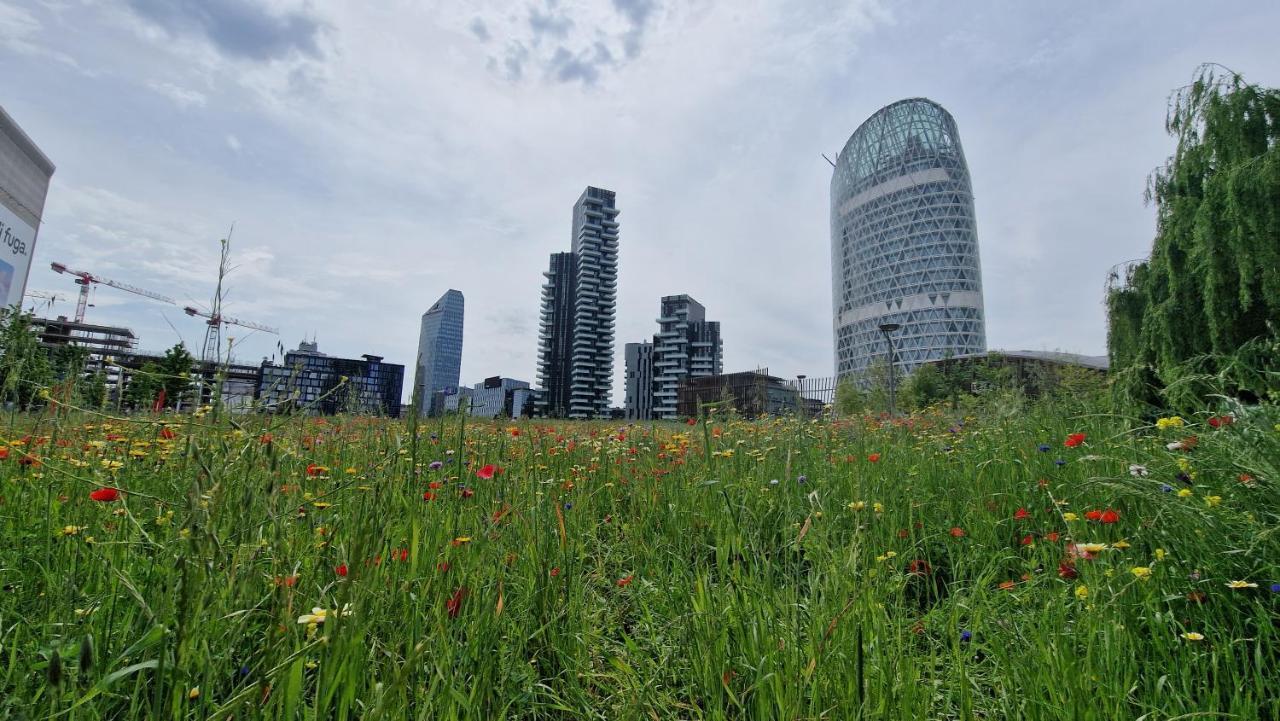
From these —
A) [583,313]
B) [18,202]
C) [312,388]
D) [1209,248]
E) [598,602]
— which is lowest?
[598,602]

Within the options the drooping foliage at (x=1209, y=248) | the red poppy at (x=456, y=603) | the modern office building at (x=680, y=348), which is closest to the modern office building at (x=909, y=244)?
the modern office building at (x=680, y=348)

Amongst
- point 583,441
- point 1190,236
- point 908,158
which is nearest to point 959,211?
point 908,158

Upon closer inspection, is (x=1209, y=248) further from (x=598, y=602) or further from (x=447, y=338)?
(x=447, y=338)

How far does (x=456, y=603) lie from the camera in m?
1.33

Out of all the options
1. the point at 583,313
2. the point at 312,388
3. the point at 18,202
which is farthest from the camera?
the point at 583,313

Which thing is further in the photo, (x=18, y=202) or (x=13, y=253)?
(x=18, y=202)

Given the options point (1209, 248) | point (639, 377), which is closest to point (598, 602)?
point (1209, 248)

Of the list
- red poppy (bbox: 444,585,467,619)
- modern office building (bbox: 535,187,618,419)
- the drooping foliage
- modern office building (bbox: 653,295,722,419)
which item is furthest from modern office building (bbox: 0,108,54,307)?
modern office building (bbox: 653,295,722,419)

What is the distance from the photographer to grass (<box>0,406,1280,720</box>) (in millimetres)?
922

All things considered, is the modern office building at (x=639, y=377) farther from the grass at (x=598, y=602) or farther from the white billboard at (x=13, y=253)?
the grass at (x=598, y=602)

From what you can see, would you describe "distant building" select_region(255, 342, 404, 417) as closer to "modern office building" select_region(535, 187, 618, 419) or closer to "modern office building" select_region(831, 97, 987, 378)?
"modern office building" select_region(831, 97, 987, 378)

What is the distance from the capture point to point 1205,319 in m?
5.94

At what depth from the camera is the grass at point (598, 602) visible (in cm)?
92

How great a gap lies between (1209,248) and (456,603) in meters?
8.02
